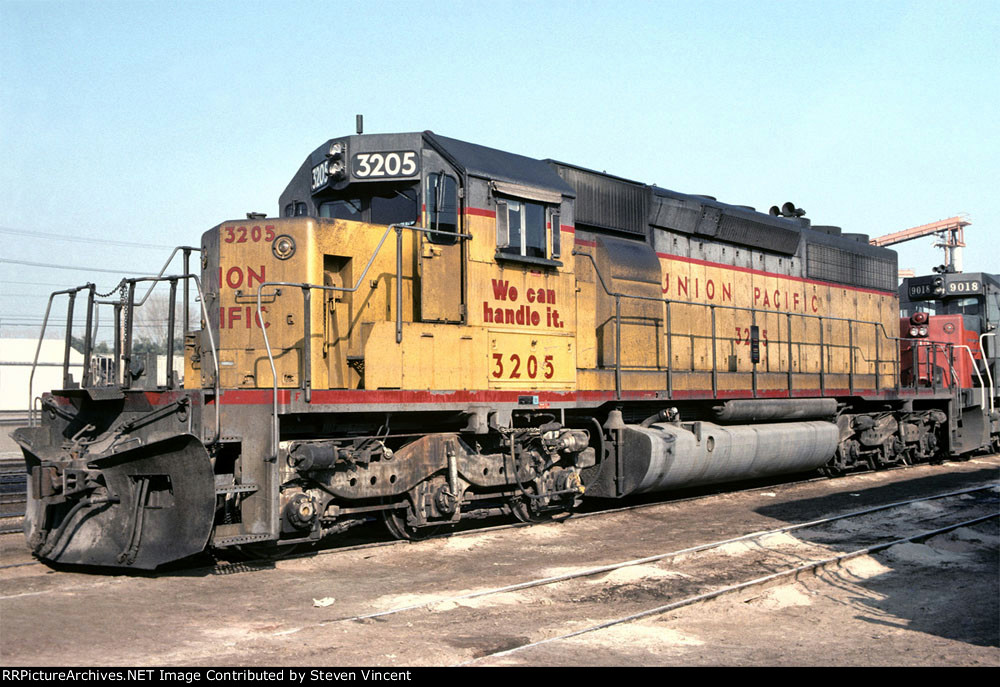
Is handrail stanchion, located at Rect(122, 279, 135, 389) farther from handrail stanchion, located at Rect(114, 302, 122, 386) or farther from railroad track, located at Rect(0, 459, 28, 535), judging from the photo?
railroad track, located at Rect(0, 459, 28, 535)

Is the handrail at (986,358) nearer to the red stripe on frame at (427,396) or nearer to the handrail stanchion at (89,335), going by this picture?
the red stripe on frame at (427,396)

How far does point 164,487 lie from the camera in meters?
6.97

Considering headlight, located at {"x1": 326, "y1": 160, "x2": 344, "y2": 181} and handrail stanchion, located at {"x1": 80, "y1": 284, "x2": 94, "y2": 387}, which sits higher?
headlight, located at {"x1": 326, "y1": 160, "x2": 344, "y2": 181}

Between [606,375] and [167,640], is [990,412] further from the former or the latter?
[167,640]

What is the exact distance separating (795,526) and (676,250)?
14.1 feet

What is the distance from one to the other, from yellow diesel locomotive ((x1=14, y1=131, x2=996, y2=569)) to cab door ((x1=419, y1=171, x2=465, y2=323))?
20 millimetres

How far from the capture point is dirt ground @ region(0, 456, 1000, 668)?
506 cm

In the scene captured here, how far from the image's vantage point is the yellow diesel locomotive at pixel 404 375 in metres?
7.10

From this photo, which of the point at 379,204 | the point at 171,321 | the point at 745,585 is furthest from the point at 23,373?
the point at 745,585

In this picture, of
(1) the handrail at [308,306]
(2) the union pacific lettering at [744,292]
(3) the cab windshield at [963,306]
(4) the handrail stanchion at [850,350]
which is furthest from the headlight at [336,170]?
(3) the cab windshield at [963,306]

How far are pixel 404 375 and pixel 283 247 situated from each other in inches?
62.5

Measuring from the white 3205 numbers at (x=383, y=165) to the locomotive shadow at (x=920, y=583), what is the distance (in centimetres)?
537

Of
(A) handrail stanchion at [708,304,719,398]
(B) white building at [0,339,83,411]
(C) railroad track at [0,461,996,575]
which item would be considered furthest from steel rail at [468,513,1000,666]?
(B) white building at [0,339,83,411]

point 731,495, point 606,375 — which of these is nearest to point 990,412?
point 731,495
